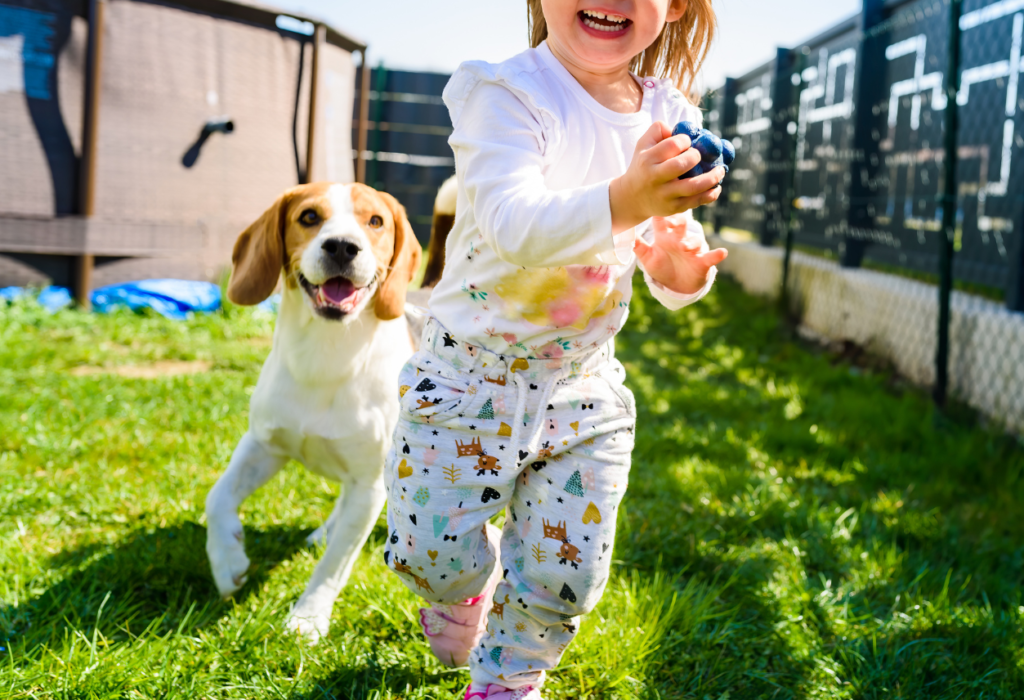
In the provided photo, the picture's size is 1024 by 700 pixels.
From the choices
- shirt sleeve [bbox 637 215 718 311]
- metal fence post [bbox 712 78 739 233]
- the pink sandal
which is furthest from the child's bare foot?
metal fence post [bbox 712 78 739 233]

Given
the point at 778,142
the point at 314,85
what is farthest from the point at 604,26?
the point at 778,142

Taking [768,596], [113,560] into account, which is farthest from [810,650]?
[113,560]

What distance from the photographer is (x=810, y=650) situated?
2.39 meters

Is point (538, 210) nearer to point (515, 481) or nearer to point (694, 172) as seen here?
point (694, 172)

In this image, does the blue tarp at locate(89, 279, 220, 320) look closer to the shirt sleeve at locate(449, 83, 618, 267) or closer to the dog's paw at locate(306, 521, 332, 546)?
the dog's paw at locate(306, 521, 332, 546)

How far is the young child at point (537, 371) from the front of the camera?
1.69 metres

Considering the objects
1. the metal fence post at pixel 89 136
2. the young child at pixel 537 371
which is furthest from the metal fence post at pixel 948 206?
the metal fence post at pixel 89 136

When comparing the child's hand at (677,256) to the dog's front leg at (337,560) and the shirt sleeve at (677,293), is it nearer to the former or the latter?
the shirt sleeve at (677,293)

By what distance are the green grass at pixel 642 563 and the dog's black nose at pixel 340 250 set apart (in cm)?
93

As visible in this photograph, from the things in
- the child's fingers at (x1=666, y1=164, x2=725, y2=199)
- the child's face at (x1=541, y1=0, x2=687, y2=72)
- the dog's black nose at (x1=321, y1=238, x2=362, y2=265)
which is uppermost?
the child's face at (x1=541, y1=0, x2=687, y2=72)

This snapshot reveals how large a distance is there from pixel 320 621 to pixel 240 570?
0.90 feet

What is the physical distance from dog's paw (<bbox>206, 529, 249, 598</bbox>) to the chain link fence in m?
3.55

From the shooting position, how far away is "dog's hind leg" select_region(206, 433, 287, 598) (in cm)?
238

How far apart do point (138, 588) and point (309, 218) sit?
3.79 feet
